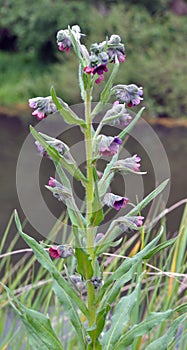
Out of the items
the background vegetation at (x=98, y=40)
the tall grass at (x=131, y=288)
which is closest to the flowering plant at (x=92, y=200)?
the tall grass at (x=131, y=288)

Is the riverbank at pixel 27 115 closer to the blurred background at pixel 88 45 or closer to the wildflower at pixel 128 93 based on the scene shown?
the blurred background at pixel 88 45

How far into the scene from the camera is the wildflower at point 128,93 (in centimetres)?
107

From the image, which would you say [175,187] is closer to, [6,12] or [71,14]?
[71,14]

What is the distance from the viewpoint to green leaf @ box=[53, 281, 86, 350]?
3.76 feet

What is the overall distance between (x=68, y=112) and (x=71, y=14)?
704 inches

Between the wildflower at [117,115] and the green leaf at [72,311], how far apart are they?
1.10ft

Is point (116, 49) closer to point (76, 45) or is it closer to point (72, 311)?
point (76, 45)

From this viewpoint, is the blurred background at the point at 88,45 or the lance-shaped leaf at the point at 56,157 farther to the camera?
the blurred background at the point at 88,45

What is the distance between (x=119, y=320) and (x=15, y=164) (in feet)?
27.4

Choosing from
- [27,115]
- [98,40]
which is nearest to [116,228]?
[27,115]

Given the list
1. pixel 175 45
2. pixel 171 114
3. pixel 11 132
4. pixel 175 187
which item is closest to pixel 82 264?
pixel 175 187

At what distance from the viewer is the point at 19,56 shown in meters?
20.0

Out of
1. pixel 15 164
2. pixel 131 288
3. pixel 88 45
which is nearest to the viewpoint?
pixel 131 288

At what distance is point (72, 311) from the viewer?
115 cm
